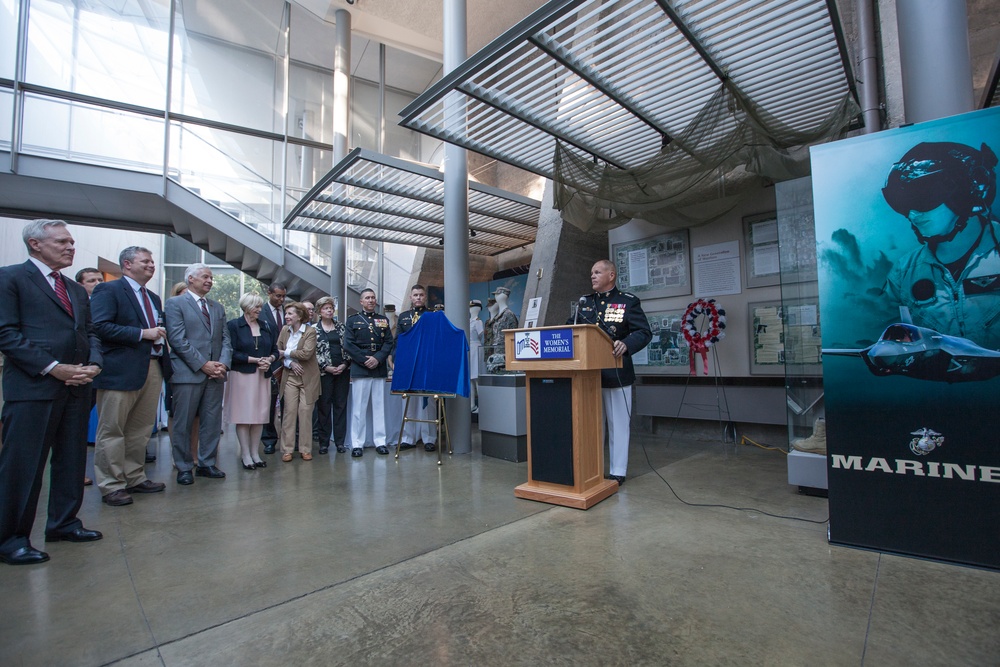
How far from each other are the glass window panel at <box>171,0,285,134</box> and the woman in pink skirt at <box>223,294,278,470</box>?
8995mm

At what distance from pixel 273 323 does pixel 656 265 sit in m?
4.83

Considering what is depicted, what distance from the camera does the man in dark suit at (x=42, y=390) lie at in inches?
99.1

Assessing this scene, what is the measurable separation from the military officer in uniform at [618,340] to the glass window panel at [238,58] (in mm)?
11354

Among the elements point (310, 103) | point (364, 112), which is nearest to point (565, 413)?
point (310, 103)

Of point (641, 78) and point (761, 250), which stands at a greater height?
point (641, 78)

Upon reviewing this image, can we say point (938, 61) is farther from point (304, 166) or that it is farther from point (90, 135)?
point (304, 166)

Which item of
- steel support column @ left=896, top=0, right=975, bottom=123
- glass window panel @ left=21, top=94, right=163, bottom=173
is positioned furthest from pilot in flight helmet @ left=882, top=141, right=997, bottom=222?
glass window panel @ left=21, top=94, right=163, bottom=173

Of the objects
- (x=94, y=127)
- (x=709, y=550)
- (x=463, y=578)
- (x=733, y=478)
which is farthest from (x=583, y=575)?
(x=94, y=127)

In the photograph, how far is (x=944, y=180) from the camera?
2.32m

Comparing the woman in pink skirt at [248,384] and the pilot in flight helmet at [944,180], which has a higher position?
the pilot in flight helmet at [944,180]

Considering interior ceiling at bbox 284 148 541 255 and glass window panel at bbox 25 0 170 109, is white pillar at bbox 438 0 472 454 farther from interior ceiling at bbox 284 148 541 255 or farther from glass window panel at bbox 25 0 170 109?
glass window panel at bbox 25 0 170 109

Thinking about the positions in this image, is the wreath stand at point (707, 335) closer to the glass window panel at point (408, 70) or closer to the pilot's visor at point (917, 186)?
the pilot's visor at point (917, 186)

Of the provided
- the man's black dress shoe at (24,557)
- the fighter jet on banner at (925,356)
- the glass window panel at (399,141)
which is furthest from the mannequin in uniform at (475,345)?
the glass window panel at (399,141)

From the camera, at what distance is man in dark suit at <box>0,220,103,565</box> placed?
2518 mm
